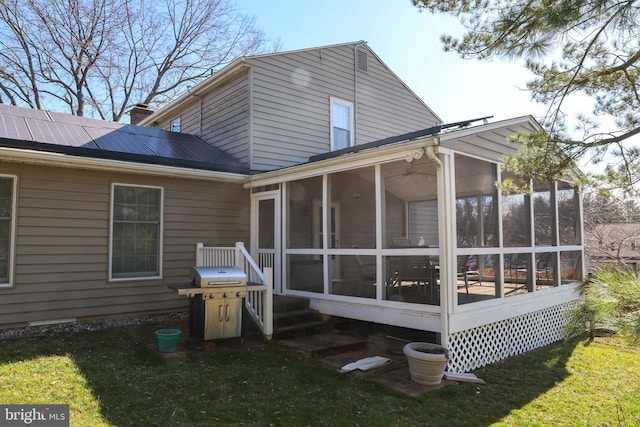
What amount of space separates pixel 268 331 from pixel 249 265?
1279 mm

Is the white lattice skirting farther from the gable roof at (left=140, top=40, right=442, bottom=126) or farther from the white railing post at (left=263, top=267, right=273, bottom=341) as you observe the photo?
the gable roof at (left=140, top=40, right=442, bottom=126)

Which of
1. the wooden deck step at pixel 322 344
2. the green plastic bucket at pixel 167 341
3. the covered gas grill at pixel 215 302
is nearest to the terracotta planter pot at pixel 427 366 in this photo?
the wooden deck step at pixel 322 344

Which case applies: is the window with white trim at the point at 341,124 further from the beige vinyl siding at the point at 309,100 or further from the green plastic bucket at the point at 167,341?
the green plastic bucket at the point at 167,341

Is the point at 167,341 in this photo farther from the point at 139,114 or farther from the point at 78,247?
the point at 139,114

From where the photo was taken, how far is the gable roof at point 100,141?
6.30 meters

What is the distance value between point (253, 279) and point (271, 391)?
8.54ft

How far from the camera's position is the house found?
18.7 ft

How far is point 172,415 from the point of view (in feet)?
12.0

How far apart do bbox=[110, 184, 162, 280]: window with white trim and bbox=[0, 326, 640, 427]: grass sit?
150 cm

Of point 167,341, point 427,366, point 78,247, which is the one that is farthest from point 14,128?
point 427,366

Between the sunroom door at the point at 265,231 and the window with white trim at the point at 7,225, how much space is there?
395 centimetres

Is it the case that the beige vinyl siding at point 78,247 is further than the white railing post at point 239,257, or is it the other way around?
the white railing post at point 239,257

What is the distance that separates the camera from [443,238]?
16.9 ft

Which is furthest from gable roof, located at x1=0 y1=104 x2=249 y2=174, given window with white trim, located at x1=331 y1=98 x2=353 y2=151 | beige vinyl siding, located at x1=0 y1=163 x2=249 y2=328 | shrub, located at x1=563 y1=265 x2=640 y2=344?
shrub, located at x1=563 y1=265 x2=640 y2=344
